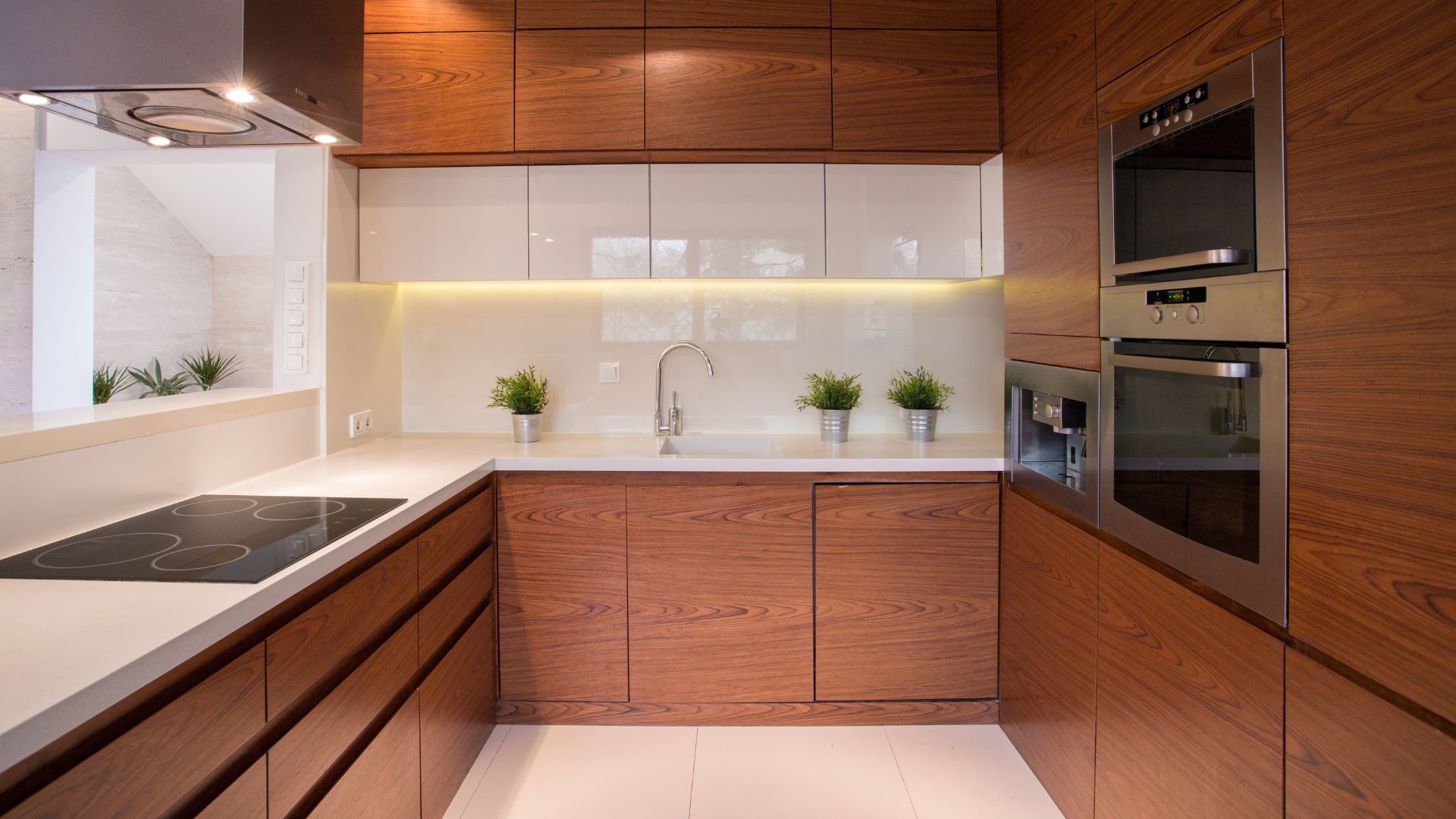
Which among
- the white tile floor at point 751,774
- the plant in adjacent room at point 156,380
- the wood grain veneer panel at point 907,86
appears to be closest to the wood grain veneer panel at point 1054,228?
the wood grain veneer panel at point 907,86

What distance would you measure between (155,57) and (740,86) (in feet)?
5.60

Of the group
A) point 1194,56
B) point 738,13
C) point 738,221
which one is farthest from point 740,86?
point 1194,56

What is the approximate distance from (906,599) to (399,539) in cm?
155

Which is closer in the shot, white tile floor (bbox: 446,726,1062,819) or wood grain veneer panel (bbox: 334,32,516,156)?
white tile floor (bbox: 446,726,1062,819)

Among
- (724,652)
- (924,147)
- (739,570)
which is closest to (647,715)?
(724,652)

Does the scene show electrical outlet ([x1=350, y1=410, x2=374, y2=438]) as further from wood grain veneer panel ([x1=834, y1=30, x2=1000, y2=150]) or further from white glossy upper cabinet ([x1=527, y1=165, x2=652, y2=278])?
wood grain veneer panel ([x1=834, y1=30, x2=1000, y2=150])

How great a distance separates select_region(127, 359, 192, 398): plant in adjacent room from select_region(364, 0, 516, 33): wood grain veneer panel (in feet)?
10.4

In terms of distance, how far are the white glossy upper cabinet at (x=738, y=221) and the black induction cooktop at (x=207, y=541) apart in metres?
1.38

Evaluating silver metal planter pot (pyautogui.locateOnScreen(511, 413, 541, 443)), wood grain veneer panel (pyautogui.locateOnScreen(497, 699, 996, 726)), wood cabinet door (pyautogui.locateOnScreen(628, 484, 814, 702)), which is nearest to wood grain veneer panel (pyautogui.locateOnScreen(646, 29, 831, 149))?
silver metal planter pot (pyautogui.locateOnScreen(511, 413, 541, 443))

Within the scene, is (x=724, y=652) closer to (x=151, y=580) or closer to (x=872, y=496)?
(x=872, y=496)

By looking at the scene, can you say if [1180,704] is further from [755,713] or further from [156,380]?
[156,380]

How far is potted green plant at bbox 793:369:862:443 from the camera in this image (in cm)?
287

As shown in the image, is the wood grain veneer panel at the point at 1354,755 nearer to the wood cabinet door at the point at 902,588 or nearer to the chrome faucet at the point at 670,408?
the wood cabinet door at the point at 902,588

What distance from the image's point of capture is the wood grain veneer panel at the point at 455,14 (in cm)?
261
